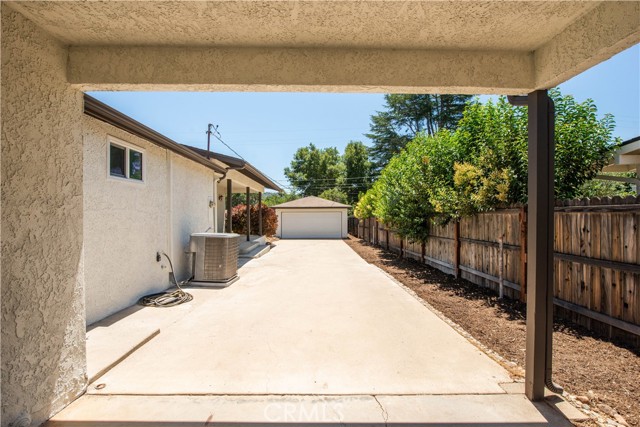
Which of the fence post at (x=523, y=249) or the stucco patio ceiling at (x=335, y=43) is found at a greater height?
the stucco patio ceiling at (x=335, y=43)

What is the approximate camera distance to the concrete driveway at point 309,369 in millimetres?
2758

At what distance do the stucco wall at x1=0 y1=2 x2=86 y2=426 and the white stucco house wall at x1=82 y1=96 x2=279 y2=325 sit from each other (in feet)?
2.60

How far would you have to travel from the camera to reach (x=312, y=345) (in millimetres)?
4152

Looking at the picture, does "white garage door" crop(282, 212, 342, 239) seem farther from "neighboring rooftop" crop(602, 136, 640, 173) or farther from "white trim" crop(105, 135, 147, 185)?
"white trim" crop(105, 135, 147, 185)

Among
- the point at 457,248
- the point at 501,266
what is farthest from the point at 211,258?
the point at 501,266

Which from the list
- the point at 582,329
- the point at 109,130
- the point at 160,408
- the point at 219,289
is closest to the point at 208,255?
the point at 219,289

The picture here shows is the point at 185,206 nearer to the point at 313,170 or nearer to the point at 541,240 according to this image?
the point at 541,240

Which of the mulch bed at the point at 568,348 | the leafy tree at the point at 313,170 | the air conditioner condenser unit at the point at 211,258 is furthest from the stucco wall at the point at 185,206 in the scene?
the leafy tree at the point at 313,170

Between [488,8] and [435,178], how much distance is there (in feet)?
23.2

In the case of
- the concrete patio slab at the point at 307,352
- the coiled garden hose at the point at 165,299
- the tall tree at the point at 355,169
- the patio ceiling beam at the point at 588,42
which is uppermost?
the tall tree at the point at 355,169

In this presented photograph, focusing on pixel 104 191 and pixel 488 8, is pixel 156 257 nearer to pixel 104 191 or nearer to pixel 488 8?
pixel 104 191

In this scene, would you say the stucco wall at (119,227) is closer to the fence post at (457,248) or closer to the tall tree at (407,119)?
the fence post at (457,248)

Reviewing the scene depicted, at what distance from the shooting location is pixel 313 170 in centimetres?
4606

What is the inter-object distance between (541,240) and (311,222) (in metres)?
22.3
